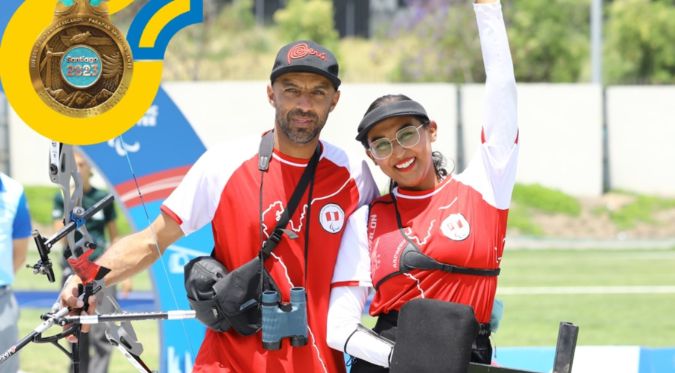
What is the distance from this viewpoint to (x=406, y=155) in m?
4.43

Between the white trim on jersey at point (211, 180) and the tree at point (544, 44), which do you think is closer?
the white trim on jersey at point (211, 180)

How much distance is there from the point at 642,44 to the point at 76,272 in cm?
A: 3578

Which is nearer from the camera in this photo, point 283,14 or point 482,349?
point 482,349

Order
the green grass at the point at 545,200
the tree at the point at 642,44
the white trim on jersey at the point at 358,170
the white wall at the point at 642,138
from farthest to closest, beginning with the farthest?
the tree at the point at 642,44, the white wall at the point at 642,138, the green grass at the point at 545,200, the white trim on jersey at the point at 358,170

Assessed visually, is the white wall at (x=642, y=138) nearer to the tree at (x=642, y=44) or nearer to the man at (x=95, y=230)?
the tree at (x=642, y=44)

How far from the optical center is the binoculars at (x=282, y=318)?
14.5 feet

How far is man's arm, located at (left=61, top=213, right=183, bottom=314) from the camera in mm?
4727

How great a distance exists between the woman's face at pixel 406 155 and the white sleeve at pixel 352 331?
0.47 m

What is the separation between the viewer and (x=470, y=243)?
434 centimetres

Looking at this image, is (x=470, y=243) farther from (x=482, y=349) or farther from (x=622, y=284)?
(x=622, y=284)

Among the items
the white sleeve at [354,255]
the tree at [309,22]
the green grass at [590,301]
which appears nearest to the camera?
the white sleeve at [354,255]

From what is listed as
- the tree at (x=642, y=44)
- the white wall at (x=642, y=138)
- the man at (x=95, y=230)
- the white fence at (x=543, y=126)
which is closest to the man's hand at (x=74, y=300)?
the man at (x=95, y=230)

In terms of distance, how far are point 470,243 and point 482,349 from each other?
1.31 ft

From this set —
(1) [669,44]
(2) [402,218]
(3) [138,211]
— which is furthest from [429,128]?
(1) [669,44]
